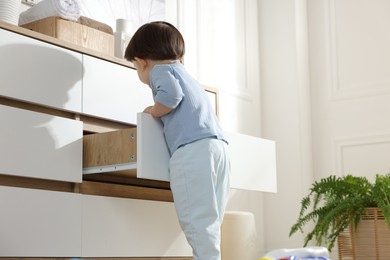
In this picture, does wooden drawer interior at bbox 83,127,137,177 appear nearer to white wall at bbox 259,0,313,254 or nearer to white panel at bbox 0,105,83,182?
white panel at bbox 0,105,83,182

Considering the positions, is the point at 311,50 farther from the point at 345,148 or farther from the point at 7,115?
the point at 7,115

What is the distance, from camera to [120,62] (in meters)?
2.15

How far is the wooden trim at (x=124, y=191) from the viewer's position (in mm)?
1972

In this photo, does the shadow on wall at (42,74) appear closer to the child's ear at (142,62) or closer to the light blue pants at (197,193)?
the child's ear at (142,62)

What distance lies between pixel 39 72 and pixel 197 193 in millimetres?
569

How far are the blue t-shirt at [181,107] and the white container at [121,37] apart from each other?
39 cm

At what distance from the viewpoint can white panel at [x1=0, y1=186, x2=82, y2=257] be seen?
169 cm

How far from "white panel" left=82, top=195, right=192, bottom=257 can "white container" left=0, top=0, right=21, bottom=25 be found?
0.60m

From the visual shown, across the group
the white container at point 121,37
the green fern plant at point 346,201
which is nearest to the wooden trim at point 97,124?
the white container at point 121,37

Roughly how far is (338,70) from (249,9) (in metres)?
0.61

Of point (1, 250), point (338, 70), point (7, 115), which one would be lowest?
point (1, 250)

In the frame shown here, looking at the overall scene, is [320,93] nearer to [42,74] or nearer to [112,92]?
[112,92]

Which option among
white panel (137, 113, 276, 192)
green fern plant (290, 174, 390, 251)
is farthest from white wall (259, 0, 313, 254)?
white panel (137, 113, 276, 192)

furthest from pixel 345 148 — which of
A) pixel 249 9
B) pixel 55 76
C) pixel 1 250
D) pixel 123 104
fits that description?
pixel 1 250
